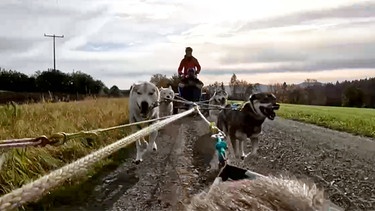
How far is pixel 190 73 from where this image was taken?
54.5ft

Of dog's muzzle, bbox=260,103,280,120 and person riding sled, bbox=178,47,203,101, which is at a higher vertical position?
person riding sled, bbox=178,47,203,101

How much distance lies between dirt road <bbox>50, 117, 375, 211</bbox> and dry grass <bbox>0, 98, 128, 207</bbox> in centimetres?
75

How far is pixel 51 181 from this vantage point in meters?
1.72

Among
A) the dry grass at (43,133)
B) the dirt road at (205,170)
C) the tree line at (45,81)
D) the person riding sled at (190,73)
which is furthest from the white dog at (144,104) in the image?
the tree line at (45,81)

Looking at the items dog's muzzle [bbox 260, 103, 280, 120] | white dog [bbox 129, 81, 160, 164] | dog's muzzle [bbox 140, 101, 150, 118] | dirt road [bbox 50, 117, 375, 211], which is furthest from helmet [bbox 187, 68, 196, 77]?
dog's muzzle [bbox 260, 103, 280, 120]

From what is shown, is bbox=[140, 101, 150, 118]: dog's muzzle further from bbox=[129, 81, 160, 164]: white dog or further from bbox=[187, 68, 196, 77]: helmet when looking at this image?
bbox=[187, 68, 196, 77]: helmet

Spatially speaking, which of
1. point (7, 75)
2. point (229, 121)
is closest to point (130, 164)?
point (229, 121)

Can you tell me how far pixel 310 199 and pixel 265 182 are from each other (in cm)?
14

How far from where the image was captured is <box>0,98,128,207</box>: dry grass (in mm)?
6608

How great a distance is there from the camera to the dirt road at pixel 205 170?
21.3 feet

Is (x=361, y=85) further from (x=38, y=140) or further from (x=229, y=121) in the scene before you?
(x=38, y=140)

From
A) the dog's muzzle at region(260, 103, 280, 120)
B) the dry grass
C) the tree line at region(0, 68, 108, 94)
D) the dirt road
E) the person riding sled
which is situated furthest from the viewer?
the tree line at region(0, 68, 108, 94)

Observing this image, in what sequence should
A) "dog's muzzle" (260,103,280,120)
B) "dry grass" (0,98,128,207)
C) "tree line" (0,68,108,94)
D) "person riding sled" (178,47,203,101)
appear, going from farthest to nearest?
"tree line" (0,68,108,94), "person riding sled" (178,47,203,101), "dog's muzzle" (260,103,280,120), "dry grass" (0,98,128,207)

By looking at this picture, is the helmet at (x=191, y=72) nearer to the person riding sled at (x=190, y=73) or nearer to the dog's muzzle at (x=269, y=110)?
the person riding sled at (x=190, y=73)
